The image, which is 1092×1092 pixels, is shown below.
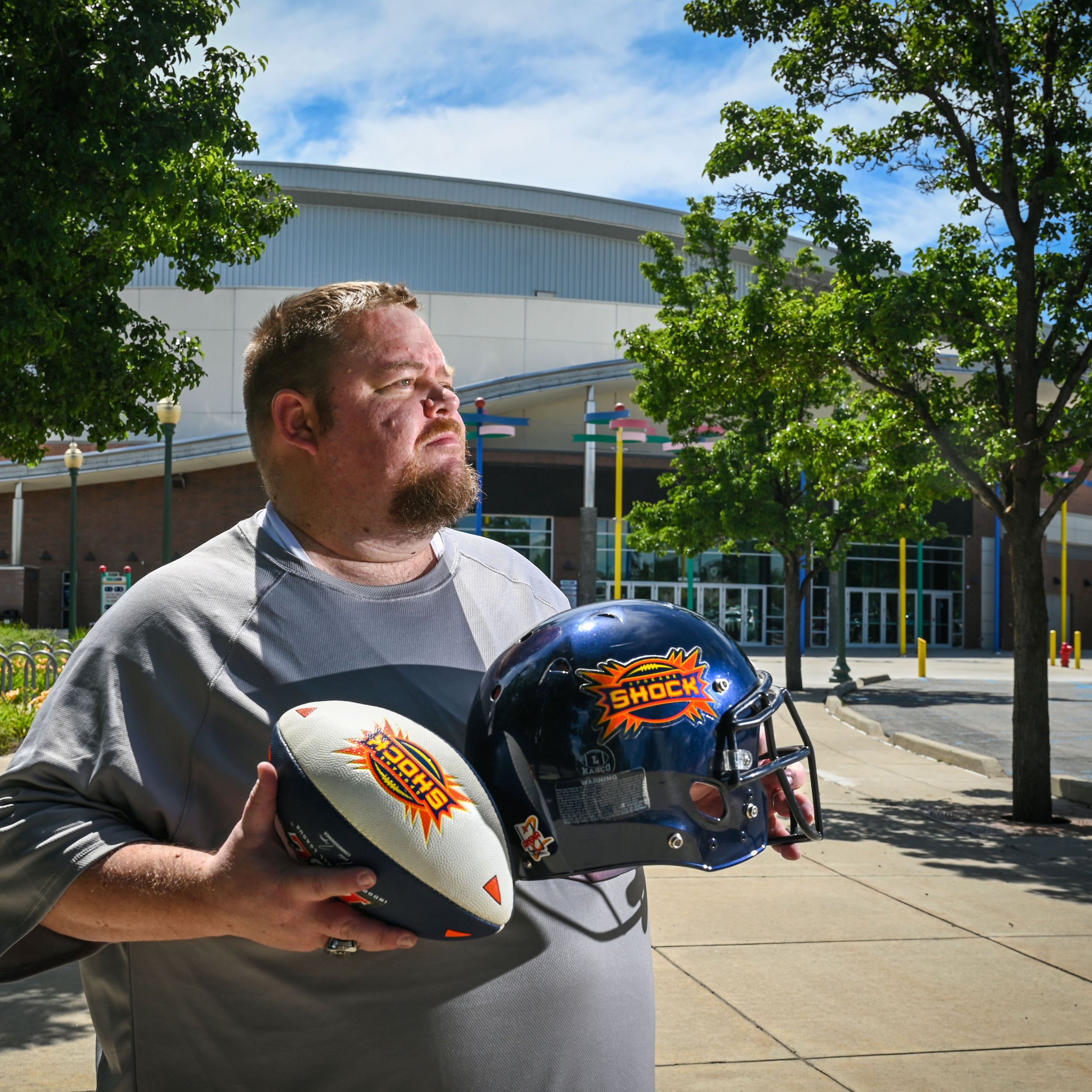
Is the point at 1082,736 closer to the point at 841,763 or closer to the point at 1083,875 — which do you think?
the point at 841,763

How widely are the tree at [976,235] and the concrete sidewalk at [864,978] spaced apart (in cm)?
254

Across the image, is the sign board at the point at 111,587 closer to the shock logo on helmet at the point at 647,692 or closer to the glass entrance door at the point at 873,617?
the glass entrance door at the point at 873,617

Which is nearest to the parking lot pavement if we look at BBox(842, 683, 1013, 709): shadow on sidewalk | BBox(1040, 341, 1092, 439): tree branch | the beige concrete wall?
BBox(842, 683, 1013, 709): shadow on sidewalk

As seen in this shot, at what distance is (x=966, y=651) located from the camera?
50812mm

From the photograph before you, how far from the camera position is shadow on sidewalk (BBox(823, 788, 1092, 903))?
8492 millimetres

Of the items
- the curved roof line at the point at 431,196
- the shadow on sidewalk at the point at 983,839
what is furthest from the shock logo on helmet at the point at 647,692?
the curved roof line at the point at 431,196

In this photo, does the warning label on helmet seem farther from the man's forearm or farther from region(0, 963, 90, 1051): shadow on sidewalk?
Result: region(0, 963, 90, 1051): shadow on sidewalk

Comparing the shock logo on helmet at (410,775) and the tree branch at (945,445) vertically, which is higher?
the tree branch at (945,445)

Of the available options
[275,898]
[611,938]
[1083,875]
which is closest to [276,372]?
[275,898]

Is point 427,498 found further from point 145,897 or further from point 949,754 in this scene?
point 949,754

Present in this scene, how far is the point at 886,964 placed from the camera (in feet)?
20.5

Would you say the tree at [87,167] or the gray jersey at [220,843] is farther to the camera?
the tree at [87,167]

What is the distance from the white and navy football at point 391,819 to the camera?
1.56 metres

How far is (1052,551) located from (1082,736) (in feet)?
136
